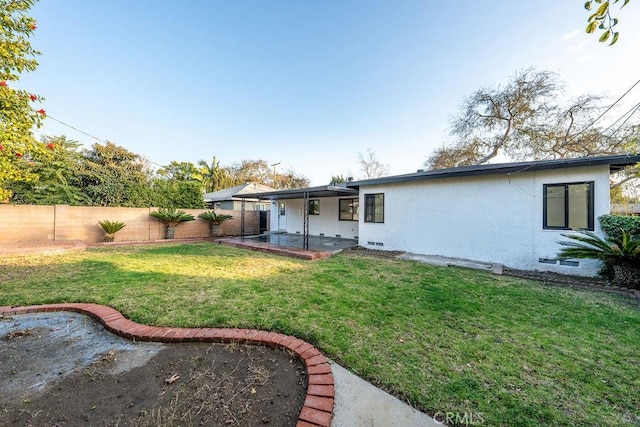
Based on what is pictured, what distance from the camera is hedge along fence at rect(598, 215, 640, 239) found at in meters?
4.86

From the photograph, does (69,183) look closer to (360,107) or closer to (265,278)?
(265,278)

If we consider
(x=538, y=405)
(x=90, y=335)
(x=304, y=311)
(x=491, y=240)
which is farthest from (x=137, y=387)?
(x=491, y=240)

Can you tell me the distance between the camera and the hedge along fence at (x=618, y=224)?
4855 mm

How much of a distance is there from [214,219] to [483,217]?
11.0 m

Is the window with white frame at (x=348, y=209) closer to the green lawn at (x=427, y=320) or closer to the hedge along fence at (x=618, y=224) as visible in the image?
the green lawn at (x=427, y=320)

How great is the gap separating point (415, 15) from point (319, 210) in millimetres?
8657

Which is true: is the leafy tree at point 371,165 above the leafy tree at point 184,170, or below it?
above

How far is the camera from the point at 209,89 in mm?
11797

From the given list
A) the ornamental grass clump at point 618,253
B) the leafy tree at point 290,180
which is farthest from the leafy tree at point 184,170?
the ornamental grass clump at point 618,253

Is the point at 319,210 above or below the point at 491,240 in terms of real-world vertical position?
above

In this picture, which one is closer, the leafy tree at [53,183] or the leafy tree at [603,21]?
the leafy tree at [603,21]

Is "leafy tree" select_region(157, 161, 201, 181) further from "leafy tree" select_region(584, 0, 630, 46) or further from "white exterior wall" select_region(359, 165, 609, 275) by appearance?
"leafy tree" select_region(584, 0, 630, 46)

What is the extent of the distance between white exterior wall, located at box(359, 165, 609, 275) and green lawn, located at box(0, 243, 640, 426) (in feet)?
5.07

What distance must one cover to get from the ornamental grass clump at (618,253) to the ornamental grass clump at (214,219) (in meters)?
12.4
